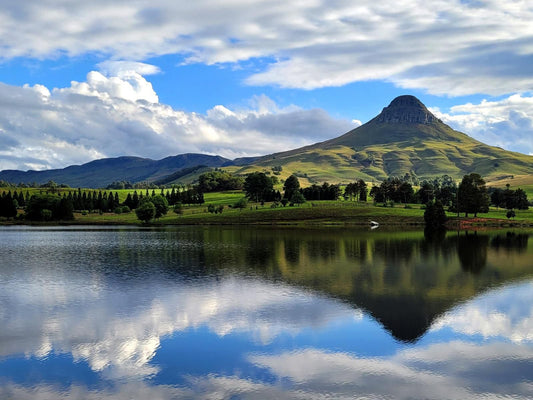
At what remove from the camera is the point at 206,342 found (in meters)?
37.0

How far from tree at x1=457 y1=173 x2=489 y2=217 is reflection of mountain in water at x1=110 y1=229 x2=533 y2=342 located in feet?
209

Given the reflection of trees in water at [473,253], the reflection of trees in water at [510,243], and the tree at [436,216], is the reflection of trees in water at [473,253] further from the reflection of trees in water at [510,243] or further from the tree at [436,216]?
the tree at [436,216]

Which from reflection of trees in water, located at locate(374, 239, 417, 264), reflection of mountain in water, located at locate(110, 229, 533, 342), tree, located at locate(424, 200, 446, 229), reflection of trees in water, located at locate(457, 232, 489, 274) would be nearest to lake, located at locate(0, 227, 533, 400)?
reflection of mountain in water, located at locate(110, 229, 533, 342)

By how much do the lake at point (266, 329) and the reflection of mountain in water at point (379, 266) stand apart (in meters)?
0.34

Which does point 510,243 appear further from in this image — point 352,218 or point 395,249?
point 352,218

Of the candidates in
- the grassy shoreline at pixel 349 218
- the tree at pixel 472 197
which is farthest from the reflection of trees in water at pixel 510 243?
the tree at pixel 472 197

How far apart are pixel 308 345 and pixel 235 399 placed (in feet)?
34.9

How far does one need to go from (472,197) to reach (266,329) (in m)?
162

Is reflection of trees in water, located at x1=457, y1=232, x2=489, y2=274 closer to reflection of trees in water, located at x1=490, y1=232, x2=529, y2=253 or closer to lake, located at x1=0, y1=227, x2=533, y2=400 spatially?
lake, located at x1=0, y1=227, x2=533, y2=400

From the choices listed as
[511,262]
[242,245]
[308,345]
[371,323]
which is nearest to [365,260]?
[511,262]

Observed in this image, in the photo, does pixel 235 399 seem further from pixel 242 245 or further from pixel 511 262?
pixel 242 245

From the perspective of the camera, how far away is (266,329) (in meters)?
40.3

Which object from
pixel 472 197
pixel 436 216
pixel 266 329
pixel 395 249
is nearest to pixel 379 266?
pixel 395 249

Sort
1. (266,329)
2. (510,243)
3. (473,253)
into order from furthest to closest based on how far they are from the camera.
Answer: (510,243), (473,253), (266,329)
